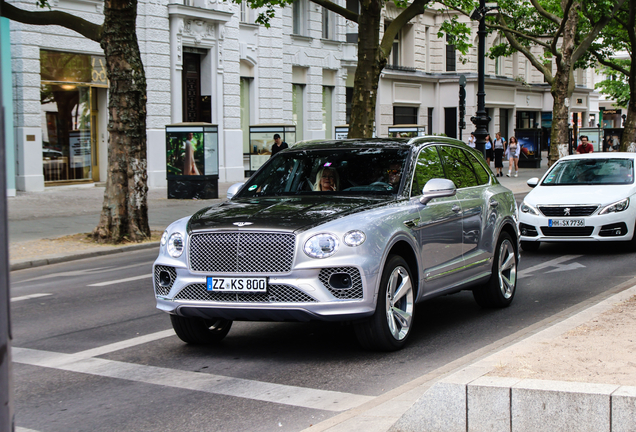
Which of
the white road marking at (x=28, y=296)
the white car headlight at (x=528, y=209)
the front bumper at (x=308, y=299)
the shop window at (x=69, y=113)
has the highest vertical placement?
the shop window at (x=69, y=113)

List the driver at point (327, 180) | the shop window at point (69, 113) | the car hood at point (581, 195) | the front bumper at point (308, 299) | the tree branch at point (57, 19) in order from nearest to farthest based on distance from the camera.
→ the front bumper at point (308, 299) → the driver at point (327, 180) → the car hood at point (581, 195) → the tree branch at point (57, 19) → the shop window at point (69, 113)

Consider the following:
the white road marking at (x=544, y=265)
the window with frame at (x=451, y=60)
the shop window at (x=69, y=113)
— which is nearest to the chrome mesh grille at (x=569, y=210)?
the white road marking at (x=544, y=265)

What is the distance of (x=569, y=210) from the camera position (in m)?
12.8

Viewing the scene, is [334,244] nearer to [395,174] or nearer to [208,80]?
[395,174]

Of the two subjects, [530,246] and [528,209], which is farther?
[530,246]

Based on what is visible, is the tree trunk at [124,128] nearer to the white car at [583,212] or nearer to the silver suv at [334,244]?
the white car at [583,212]

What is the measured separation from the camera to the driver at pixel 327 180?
24.1 ft

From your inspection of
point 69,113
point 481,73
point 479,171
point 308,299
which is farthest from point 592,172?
point 69,113

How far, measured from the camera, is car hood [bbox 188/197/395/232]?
624 cm

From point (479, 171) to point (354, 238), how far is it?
3.10 meters

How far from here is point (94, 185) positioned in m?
26.7

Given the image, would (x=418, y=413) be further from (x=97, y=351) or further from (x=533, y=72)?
(x=533, y=72)

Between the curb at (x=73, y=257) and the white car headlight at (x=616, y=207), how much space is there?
7.43 metres

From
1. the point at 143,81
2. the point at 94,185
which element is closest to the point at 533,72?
the point at 94,185
